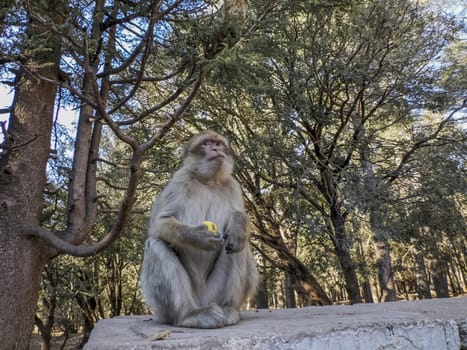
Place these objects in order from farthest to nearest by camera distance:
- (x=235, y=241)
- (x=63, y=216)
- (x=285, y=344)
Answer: (x=63, y=216), (x=235, y=241), (x=285, y=344)

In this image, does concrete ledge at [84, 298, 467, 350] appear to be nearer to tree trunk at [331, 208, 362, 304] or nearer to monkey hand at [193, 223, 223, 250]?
monkey hand at [193, 223, 223, 250]

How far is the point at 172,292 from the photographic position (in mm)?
2988

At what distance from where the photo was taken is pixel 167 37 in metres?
6.54

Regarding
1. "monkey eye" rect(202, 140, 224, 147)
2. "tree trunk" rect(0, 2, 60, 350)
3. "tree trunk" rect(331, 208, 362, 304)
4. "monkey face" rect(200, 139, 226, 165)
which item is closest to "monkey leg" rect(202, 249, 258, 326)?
"monkey face" rect(200, 139, 226, 165)

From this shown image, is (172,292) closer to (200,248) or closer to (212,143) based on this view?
(200,248)

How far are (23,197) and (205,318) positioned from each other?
4.07 m

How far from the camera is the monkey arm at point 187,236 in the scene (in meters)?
3.04

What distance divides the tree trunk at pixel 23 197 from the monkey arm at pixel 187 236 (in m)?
2.62

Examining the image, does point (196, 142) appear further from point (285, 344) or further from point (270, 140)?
point (270, 140)

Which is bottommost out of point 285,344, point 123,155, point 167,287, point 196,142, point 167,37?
point 285,344

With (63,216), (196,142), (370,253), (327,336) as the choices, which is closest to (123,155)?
(63,216)

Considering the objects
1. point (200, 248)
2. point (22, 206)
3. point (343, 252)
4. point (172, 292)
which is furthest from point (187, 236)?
point (343, 252)

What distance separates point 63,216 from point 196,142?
623 cm

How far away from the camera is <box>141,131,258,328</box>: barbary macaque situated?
302cm
